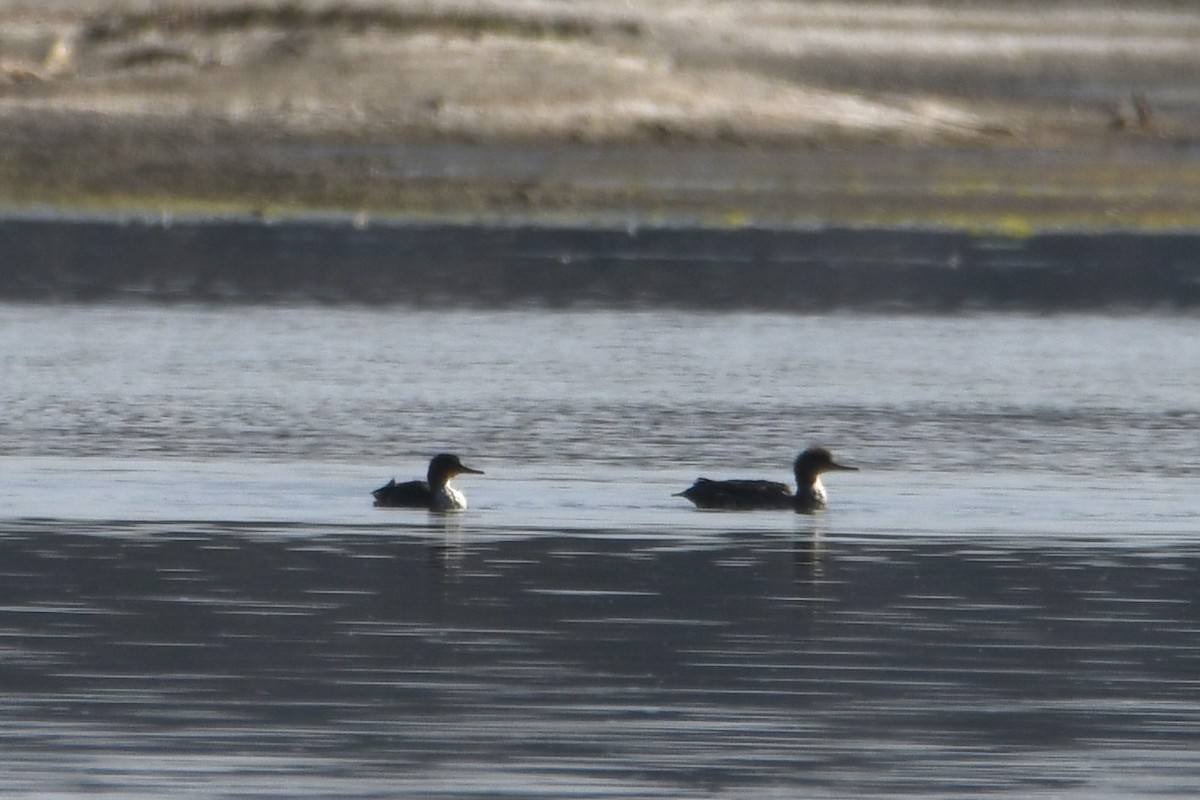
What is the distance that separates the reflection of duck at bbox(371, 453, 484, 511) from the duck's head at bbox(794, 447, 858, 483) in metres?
1.92

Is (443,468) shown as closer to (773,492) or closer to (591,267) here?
(773,492)

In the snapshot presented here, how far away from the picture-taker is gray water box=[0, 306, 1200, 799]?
1128 centimetres

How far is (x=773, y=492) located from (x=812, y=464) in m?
0.45

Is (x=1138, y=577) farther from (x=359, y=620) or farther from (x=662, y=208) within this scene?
(x=662, y=208)

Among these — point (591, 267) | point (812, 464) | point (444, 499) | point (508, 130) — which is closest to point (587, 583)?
point (444, 499)

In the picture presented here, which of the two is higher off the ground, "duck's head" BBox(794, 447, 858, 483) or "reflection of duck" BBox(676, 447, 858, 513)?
"duck's head" BBox(794, 447, 858, 483)

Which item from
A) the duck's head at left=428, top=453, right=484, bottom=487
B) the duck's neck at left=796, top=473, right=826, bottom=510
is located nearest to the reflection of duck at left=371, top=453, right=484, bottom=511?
the duck's head at left=428, top=453, right=484, bottom=487

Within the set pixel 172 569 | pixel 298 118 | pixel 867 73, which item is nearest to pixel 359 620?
pixel 172 569

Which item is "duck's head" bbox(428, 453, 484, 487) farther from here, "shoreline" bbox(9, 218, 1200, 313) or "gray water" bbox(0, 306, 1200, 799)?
"shoreline" bbox(9, 218, 1200, 313)

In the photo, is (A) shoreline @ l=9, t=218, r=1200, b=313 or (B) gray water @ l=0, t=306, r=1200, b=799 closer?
(B) gray water @ l=0, t=306, r=1200, b=799

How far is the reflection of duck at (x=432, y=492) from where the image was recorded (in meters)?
17.7

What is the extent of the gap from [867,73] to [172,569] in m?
55.7

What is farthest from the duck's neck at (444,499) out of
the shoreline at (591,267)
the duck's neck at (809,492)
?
the shoreline at (591,267)

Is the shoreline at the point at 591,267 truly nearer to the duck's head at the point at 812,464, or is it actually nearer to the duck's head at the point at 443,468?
the duck's head at the point at 812,464
